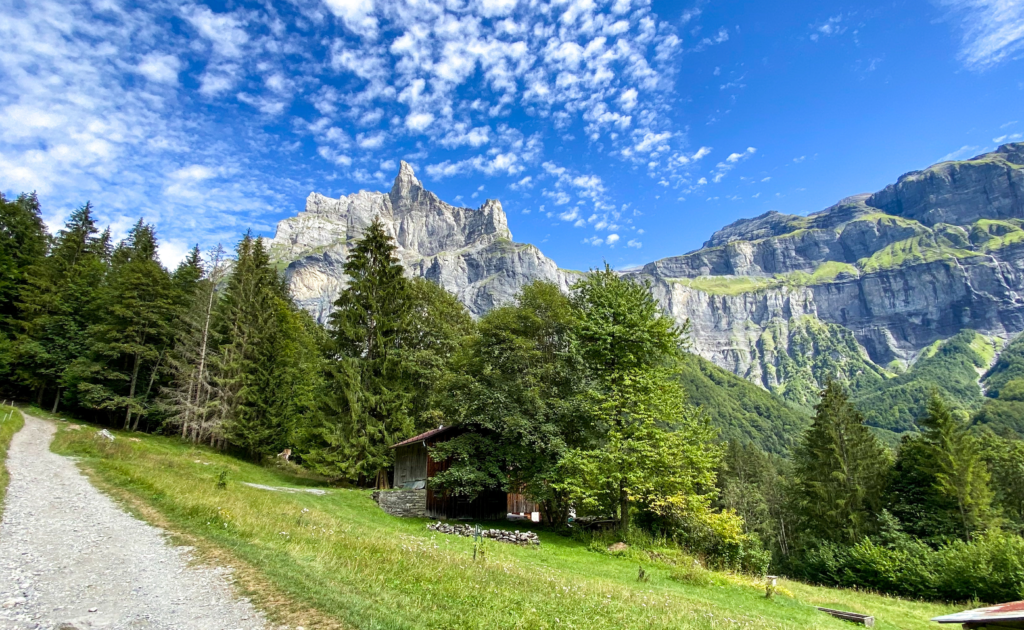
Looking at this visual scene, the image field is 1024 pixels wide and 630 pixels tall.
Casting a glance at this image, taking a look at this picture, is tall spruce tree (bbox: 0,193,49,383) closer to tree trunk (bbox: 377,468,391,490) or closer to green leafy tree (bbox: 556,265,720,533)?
tree trunk (bbox: 377,468,391,490)

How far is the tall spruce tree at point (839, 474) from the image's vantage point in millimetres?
33031

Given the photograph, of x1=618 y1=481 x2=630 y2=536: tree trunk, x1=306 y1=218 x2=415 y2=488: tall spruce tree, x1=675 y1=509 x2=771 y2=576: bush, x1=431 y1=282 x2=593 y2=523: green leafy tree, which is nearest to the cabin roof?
x1=675 y1=509 x2=771 y2=576: bush

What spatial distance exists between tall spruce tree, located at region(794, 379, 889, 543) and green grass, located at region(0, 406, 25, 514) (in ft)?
141

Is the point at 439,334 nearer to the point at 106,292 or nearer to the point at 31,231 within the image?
the point at 106,292

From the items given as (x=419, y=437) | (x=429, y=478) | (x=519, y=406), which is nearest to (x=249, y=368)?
(x=419, y=437)

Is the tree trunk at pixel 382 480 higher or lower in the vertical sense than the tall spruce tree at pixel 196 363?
lower

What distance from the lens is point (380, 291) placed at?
105 ft

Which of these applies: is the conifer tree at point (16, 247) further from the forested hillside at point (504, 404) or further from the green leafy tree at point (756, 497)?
the green leafy tree at point (756, 497)

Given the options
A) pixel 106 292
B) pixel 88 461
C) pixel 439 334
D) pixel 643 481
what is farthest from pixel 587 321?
pixel 106 292

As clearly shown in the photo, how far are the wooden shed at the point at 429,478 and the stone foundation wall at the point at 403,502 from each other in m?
0.60

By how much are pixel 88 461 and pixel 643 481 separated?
2416 cm

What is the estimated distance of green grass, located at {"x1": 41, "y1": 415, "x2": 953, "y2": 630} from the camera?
6.93 meters

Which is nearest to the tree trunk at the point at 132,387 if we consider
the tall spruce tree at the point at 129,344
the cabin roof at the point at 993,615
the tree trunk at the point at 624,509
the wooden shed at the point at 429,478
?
the tall spruce tree at the point at 129,344

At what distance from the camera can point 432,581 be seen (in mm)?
8508
